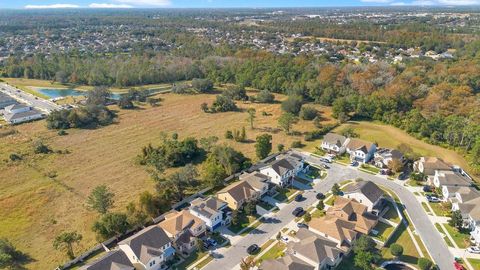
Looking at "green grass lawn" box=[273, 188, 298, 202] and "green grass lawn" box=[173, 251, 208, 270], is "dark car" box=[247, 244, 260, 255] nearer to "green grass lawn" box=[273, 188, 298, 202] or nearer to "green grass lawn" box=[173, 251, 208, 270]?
"green grass lawn" box=[173, 251, 208, 270]

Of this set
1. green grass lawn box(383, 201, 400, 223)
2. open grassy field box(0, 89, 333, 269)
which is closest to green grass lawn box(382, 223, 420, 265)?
green grass lawn box(383, 201, 400, 223)

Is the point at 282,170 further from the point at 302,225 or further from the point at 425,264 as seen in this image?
the point at 425,264

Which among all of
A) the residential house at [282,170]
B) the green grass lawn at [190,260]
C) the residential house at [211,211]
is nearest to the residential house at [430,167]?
the residential house at [282,170]

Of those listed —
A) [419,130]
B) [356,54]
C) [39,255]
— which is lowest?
[39,255]

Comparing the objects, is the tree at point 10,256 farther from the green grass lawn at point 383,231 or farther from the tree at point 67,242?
the green grass lawn at point 383,231

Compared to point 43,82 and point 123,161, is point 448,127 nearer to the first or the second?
point 123,161

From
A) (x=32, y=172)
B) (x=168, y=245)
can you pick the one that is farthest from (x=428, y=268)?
(x=32, y=172)
